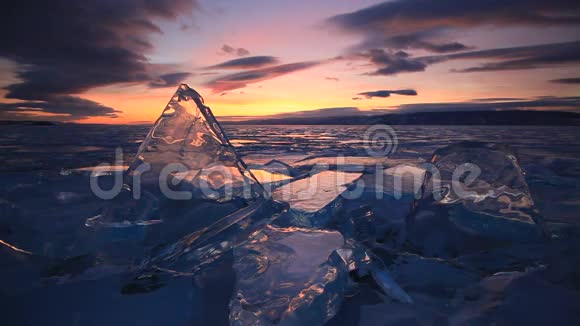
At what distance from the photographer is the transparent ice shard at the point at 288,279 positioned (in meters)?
1.08

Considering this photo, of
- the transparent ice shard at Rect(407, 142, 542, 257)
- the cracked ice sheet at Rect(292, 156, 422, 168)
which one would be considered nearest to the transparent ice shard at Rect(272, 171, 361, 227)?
the transparent ice shard at Rect(407, 142, 542, 257)

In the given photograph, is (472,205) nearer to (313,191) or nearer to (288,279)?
(313,191)

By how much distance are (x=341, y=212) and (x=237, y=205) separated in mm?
856

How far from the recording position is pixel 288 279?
1.27 meters

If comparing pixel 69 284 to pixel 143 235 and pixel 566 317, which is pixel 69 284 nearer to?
pixel 143 235

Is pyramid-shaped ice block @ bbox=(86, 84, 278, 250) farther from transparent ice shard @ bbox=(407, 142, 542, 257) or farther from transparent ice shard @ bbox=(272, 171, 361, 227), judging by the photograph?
transparent ice shard @ bbox=(407, 142, 542, 257)

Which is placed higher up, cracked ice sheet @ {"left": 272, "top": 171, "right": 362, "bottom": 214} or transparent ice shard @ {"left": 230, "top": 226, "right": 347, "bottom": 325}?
cracked ice sheet @ {"left": 272, "top": 171, "right": 362, "bottom": 214}

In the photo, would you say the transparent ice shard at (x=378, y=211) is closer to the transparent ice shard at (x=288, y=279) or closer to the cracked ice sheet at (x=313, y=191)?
the cracked ice sheet at (x=313, y=191)

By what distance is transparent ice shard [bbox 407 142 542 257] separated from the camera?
1770mm

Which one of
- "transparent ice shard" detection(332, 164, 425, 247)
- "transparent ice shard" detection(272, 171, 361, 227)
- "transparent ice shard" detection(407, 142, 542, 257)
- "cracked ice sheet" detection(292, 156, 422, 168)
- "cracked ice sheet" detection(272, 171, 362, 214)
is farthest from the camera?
"cracked ice sheet" detection(292, 156, 422, 168)

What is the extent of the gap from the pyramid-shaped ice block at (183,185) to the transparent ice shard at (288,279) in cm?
30

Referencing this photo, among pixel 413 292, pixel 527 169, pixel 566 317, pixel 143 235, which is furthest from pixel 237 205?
pixel 527 169

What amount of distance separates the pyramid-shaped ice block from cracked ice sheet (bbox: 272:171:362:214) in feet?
1.31

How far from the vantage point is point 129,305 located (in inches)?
47.2
